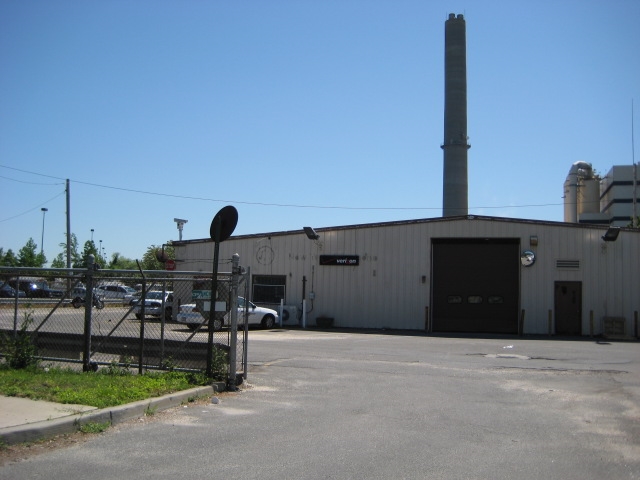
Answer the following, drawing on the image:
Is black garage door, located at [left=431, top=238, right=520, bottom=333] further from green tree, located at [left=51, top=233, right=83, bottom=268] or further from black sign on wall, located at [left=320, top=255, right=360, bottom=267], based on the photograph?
green tree, located at [left=51, top=233, right=83, bottom=268]

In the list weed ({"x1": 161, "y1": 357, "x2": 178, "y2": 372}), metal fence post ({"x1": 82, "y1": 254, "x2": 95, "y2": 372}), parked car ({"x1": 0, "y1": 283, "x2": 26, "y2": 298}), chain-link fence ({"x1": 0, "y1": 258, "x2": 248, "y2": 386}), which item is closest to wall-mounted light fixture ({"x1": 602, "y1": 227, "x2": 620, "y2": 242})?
chain-link fence ({"x1": 0, "y1": 258, "x2": 248, "y2": 386})

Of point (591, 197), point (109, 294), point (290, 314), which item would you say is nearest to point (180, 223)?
point (290, 314)

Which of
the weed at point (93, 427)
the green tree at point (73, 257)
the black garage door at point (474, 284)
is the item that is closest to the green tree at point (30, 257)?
the green tree at point (73, 257)

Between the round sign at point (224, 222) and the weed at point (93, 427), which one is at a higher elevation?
the round sign at point (224, 222)

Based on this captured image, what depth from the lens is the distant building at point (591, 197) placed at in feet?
249

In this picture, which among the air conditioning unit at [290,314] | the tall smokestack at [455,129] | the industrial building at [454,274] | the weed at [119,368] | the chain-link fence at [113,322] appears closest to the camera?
the weed at [119,368]

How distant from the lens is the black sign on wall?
30.0m

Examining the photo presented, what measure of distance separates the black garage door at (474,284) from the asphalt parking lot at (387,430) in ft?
46.3

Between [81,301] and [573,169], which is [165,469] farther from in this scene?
[573,169]

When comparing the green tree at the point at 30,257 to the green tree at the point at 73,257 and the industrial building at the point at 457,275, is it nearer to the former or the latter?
the green tree at the point at 73,257

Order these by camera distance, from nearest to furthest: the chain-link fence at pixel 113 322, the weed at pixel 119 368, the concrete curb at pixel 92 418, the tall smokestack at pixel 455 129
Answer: the concrete curb at pixel 92 418 < the weed at pixel 119 368 < the chain-link fence at pixel 113 322 < the tall smokestack at pixel 455 129

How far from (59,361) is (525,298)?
70.3 ft

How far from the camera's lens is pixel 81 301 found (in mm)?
11648

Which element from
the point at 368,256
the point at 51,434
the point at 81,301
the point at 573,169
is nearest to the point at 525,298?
the point at 368,256
